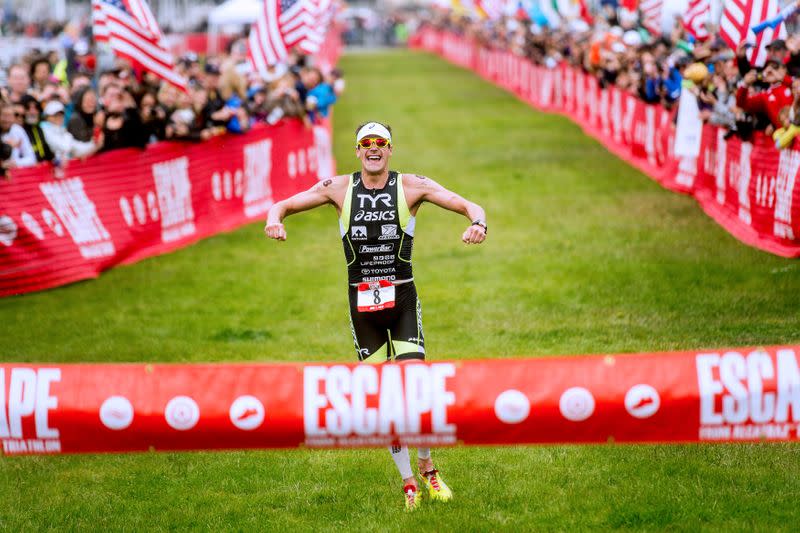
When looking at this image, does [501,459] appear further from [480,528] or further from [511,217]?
[511,217]

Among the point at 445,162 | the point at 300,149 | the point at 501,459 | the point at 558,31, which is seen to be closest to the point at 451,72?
the point at 558,31

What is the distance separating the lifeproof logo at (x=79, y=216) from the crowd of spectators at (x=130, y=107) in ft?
1.30

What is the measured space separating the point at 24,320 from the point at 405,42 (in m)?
91.1

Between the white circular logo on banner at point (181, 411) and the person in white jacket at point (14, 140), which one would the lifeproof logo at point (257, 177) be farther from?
the white circular logo on banner at point (181, 411)

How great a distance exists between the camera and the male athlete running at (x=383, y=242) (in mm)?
7824

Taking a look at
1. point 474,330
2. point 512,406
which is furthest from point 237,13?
point 512,406

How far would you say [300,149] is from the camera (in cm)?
2297

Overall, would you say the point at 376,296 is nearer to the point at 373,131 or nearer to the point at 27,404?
the point at 373,131

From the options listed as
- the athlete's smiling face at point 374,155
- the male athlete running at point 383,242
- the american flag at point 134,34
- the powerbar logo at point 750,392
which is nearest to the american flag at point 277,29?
the american flag at point 134,34

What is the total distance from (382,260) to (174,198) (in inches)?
416

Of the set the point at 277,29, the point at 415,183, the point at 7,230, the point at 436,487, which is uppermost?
the point at 277,29

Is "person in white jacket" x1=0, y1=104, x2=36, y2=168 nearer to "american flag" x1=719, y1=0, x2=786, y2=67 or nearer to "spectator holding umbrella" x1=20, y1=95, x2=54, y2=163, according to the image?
"spectator holding umbrella" x1=20, y1=95, x2=54, y2=163

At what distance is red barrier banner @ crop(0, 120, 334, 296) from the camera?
1464 cm

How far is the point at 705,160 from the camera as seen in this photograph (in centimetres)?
1923
